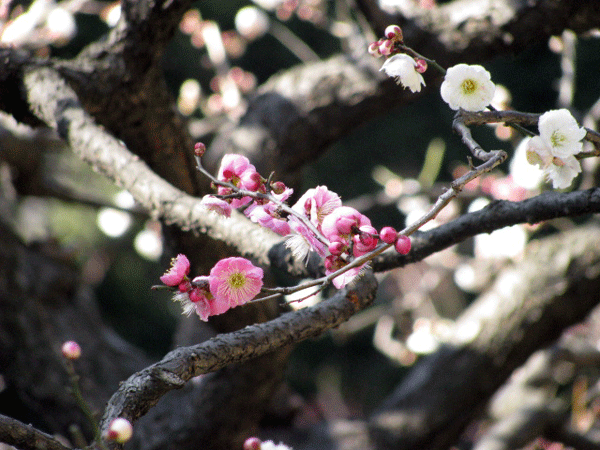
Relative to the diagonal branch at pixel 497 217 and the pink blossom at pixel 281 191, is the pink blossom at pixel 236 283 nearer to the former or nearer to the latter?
the pink blossom at pixel 281 191

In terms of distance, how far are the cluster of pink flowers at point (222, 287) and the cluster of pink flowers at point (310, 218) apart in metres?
0.07

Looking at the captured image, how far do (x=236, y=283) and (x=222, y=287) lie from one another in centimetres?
2

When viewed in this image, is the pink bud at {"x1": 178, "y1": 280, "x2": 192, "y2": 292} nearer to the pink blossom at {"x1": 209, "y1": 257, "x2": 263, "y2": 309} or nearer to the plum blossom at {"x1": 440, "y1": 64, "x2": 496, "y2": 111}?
the pink blossom at {"x1": 209, "y1": 257, "x2": 263, "y2": 309}

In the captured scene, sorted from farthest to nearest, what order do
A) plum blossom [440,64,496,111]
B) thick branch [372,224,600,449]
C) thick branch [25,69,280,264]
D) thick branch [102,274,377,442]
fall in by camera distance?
thick branch [372,224,600,449]
thick branch [25,69,280,264]
plum blossom [440,64,496,111]
thick branch [102,274,377,442]

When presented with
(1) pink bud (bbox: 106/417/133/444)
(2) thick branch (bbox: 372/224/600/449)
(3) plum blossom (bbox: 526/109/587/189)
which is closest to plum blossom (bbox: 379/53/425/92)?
(3) plum blossom (bbox: 526/109/587/189)

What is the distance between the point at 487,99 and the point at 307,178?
3.85 meters

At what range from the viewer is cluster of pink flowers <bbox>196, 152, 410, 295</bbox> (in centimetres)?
60

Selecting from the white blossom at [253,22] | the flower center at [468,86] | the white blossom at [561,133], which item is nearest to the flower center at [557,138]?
the white blossom at [561,133]

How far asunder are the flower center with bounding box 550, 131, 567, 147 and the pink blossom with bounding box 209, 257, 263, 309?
0.40 metres

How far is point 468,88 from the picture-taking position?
2.29ft

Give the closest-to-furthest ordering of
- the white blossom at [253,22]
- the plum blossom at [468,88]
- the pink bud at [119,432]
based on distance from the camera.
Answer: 1. the pink bud at [119,432]
2. the plum blossom at [468,88]
3. the white blossom at [253,22]

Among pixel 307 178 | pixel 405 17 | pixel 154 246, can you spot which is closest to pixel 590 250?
pixel 405 17

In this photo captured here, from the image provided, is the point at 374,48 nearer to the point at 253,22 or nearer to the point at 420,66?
the point at 420,66

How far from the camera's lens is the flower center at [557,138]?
0.67 m
